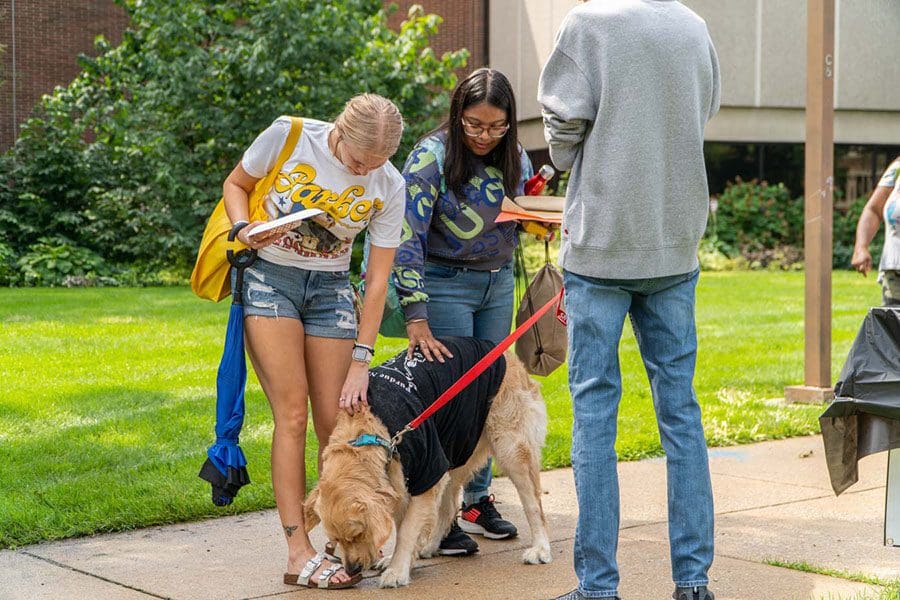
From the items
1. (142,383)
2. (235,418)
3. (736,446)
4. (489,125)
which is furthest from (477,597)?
(142,383)

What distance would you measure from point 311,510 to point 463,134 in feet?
5.68

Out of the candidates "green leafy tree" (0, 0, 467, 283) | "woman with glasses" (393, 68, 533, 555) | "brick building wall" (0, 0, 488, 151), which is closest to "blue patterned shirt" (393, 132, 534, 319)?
"woman with glasses" (393, 68, 533, 555)

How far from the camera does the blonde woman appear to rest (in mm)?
4379

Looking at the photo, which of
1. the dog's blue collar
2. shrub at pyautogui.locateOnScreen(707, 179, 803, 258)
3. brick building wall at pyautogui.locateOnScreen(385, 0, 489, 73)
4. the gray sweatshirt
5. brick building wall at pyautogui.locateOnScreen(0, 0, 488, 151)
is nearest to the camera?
the gray sweatshirt

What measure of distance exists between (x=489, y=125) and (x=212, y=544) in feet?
7.37

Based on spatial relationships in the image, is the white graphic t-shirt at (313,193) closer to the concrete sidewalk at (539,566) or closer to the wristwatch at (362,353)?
the wristwatch at (362,353)

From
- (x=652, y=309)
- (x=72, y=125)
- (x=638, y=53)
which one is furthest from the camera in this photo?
(x=72, y=125)

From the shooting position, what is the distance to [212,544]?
5.07m

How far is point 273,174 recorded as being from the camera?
14.5 feet

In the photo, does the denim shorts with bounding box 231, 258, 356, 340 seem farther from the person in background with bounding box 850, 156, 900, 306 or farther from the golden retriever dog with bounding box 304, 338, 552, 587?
the person in background with bounding box 850, 156, 900, 306

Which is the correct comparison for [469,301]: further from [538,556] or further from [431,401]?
[538,556]

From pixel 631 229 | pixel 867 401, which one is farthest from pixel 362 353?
pixel 867 401

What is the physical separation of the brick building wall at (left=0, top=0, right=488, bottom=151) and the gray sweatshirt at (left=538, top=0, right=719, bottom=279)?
2057 centimetres

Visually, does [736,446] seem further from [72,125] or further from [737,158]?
[737,158]
